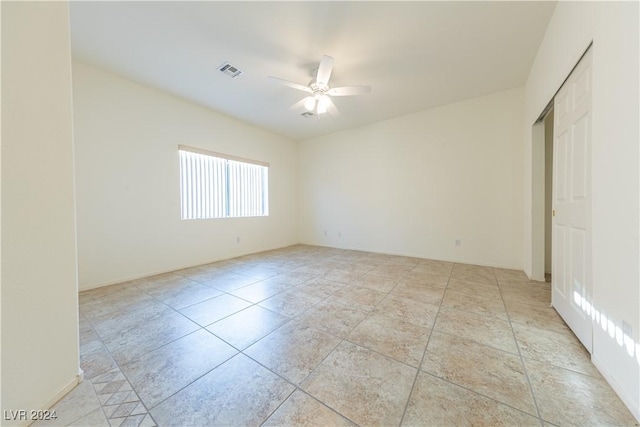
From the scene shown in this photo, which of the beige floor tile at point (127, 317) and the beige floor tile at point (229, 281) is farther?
the beige floor tile at point (229, 281)

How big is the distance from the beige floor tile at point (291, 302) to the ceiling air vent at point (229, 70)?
2956mm

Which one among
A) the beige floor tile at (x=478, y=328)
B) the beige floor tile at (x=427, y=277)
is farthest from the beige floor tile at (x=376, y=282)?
the beige floor tile at (x=478, y=328)

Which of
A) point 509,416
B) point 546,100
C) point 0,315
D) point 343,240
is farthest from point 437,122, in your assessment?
point 0,315

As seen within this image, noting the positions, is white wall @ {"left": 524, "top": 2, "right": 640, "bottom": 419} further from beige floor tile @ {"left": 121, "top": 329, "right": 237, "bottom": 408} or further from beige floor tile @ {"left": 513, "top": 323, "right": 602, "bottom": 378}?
beige floor tile @ {"left": 121, "top": 329, "right": 237, "bottom": 408}

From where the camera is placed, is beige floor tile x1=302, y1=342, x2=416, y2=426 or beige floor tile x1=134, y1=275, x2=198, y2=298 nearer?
beige floor tile x1=302, y1=342, x2=416, y2=426

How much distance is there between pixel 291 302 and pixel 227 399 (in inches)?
47.5

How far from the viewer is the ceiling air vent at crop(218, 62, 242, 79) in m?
2.77

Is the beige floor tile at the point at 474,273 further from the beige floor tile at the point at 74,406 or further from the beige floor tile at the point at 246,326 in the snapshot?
the beige floor tile at the point at 74,406

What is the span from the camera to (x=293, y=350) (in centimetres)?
157

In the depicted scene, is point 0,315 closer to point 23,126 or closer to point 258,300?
point 23,126

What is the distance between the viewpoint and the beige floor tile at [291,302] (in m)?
2.17

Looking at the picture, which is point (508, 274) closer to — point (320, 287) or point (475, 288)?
point (475, 288)

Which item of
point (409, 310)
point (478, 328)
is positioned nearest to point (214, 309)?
point (409, 310)

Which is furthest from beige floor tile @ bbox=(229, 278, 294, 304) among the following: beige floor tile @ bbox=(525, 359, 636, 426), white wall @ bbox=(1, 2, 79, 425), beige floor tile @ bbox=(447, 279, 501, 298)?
beige floor tile @ bbox=(525, 359, 636, 426)
